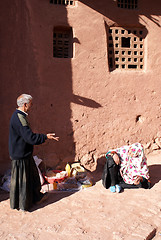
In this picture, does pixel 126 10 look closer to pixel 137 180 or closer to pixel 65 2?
pixel 65 2

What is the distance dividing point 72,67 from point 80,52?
0.34 metres

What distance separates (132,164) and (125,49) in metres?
2.51

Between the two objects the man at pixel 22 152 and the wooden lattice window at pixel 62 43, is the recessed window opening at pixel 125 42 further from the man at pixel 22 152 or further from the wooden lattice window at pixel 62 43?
the man at pixel 22 152

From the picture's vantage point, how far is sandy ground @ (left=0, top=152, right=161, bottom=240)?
2645 mm

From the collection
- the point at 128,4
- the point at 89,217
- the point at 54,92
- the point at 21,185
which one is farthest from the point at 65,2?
the point at 89,217

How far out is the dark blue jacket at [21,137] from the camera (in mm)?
3025

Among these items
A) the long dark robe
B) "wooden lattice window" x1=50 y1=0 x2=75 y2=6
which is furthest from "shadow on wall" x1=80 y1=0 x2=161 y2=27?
the long dark robe

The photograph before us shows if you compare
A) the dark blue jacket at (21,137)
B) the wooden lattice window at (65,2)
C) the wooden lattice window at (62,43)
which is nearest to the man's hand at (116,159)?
the dark blue jacket at (21,137)

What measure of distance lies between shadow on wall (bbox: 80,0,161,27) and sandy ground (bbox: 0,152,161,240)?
342 cm

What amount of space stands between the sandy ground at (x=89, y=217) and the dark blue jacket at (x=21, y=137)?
79cm

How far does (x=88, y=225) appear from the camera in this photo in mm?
2828

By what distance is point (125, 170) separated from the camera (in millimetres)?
4059

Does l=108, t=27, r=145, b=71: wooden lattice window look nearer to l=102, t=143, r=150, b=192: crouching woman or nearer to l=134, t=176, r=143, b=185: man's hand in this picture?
l=102, t=143, r=150, b=192: crouching woman

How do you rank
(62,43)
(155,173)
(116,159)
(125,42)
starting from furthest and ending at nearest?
1. (125,42)
2. (62,43)
3. (155,173)
4. (116,159)
